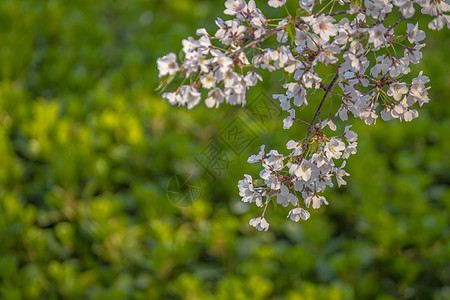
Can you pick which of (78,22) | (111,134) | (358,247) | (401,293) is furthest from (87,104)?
(401,293)

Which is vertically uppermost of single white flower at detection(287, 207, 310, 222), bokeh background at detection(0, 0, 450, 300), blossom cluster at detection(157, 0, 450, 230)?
blossom cluster at detection(157, 0, 450, 230)

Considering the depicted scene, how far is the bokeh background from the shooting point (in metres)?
1.87

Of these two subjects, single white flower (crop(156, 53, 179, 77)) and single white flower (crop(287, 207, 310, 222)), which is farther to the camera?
single white flower (crop(287, 207, 310, 222))

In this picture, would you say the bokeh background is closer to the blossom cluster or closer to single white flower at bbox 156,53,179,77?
the blossom cluster

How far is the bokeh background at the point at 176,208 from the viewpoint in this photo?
187 centimetres

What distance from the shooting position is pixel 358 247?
6.36 feet

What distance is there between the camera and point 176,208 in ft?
6.75

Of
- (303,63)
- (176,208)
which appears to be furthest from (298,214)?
(176,208)

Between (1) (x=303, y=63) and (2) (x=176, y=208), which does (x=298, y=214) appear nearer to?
(1) (x=303, y=63)

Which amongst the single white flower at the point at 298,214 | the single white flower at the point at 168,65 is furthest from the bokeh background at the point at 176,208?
the single white flower at the point at 168,65

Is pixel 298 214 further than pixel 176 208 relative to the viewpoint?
No

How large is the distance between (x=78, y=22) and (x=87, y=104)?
0.85 meters

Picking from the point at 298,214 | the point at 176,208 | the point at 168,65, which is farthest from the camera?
the point at 176,208

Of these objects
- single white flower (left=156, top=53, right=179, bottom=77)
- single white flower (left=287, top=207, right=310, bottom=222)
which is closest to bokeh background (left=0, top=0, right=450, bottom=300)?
single white flower (left=287, top=207, right=310, bottom=222)
